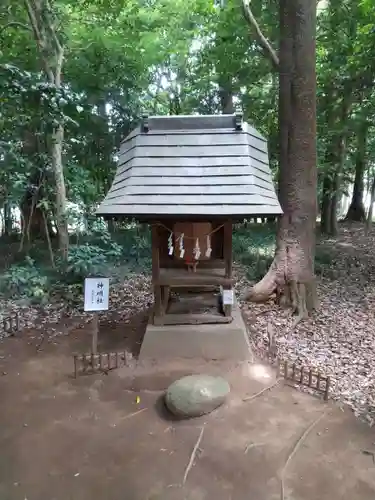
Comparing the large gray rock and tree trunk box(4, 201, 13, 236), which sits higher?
tree trunk box(4, 201, 13, 236)

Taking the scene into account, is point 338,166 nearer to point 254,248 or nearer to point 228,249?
point 254,248

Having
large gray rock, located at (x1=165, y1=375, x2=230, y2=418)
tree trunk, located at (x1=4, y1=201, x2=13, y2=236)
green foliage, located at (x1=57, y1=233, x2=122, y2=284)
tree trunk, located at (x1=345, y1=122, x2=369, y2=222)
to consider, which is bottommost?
large gray rock, located at (x1=165, y1=375, x2=230, y2=418)

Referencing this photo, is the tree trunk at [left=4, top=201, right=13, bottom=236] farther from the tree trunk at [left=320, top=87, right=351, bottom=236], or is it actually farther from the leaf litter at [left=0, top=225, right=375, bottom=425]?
the tree trunk at [left=320, top=87, right=351, bottom=236]

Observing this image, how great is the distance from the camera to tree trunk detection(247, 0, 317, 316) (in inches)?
270

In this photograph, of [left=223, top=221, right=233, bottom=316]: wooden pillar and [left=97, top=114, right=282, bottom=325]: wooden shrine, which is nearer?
[left=97, top=114, right=282, bottom=325]: wooden shrine

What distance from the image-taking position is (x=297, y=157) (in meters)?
6.99

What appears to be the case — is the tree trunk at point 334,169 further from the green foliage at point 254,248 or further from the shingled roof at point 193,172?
the shingled roof at point 193,172

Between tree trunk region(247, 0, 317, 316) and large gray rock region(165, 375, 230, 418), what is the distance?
288cm

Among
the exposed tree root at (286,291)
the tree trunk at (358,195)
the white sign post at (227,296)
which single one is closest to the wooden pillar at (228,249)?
the white sign post at (227,296)

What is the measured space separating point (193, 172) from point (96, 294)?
1.99 meters

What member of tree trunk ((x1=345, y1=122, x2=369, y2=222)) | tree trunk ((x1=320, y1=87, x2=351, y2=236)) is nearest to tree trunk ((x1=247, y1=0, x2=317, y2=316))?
tree trunk ((x1=320, y1=87, x2=351, y2=236))

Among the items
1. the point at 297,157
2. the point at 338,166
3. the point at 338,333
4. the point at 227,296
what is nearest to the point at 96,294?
the point at 227,296

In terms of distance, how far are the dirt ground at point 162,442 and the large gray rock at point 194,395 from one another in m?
0.11

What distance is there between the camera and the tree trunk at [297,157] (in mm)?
6863
